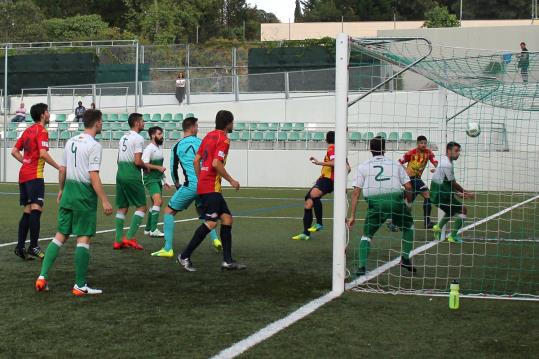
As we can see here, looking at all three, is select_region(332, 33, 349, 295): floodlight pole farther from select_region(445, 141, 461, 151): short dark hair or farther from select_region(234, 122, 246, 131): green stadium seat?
select_region(234, 122, 246, 131): green stadium seat

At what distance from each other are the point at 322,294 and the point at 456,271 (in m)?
2.47

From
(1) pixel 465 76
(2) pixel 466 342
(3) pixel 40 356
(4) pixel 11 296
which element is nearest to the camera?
(3) pixel 40 356

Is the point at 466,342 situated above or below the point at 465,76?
below

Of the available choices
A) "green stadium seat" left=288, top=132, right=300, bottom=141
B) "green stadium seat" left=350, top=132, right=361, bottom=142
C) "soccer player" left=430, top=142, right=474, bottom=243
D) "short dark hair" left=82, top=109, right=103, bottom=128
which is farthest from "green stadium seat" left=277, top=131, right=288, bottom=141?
"short dark hair" left=82, top=109, right=103, bottom=128

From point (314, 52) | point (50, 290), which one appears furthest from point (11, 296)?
point (314, 52)

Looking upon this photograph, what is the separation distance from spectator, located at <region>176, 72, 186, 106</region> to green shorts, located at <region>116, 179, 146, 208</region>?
78.4 feet

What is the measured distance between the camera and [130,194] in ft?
39.2

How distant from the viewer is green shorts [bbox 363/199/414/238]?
374 inches

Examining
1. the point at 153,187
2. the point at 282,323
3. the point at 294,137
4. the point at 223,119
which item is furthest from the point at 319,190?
the point at 294,137

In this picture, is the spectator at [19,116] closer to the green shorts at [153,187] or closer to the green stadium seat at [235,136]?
the green stadium seat at [235,136]

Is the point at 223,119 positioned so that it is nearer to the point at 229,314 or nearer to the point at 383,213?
the point at 383,213

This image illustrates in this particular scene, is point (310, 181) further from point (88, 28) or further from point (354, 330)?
point (88, 28)

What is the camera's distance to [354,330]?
6.78 meters

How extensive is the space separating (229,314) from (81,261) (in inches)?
68.8
